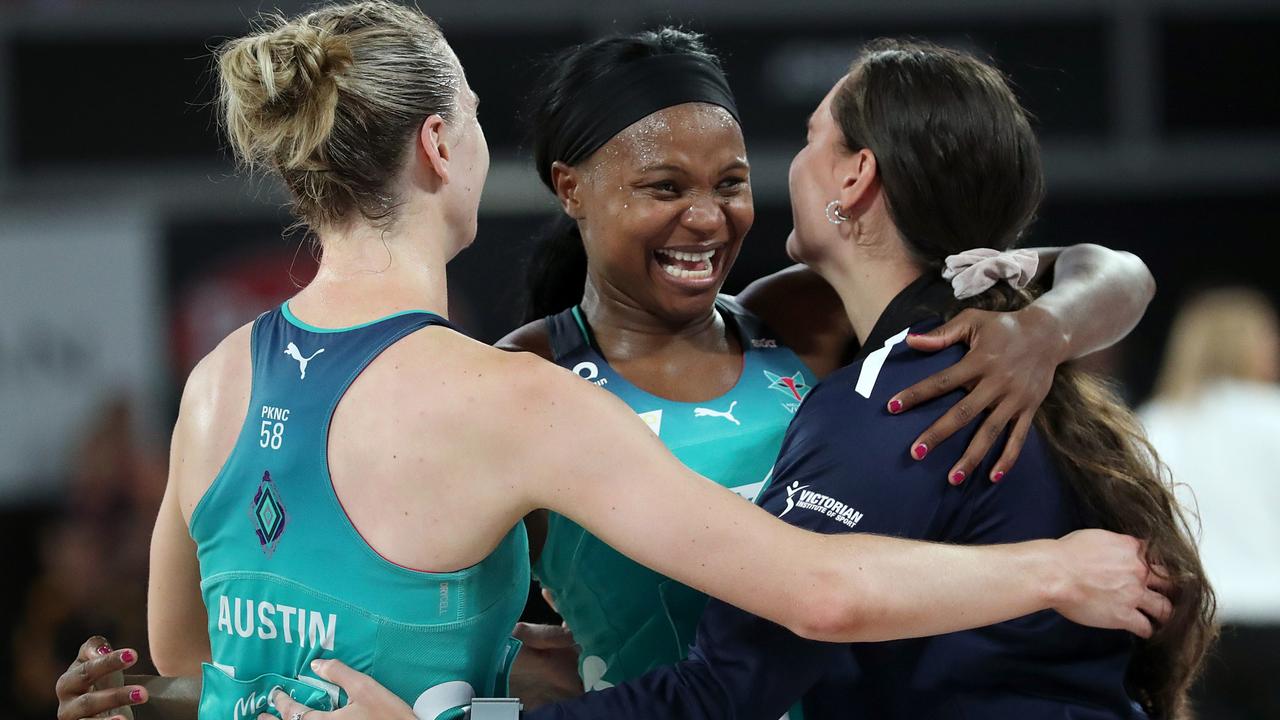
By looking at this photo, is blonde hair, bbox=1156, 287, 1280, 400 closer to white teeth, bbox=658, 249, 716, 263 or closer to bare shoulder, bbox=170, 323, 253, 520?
white teeth, bbox=658, 249, 716, 263

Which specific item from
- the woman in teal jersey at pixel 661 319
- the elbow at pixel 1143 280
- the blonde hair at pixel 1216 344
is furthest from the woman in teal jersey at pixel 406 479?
the blonde hair at pixel 1216 344

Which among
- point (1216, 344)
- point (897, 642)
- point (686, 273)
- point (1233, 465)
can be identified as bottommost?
point (1233, 465)

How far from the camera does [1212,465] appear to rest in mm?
5379

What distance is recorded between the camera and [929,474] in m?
2.07

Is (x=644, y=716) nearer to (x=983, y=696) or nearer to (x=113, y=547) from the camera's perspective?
(x=983, y=696)

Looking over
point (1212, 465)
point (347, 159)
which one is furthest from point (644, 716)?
point (1212, 465)

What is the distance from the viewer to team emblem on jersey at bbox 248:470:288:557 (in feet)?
6.38

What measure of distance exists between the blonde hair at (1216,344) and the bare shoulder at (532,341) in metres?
3.73

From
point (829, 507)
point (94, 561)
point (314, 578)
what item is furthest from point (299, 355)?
point (94, 561)

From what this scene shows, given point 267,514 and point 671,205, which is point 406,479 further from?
point 671,205

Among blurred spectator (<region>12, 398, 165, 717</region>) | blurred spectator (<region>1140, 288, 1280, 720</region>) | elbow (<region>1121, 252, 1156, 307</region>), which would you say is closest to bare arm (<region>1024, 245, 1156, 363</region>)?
elbow (<region>1121, 252, 1156, 307</region>)

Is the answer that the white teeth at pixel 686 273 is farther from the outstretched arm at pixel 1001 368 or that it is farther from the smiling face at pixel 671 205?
the outstretched arm at pixel 1001 368

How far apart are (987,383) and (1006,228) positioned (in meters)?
0.35

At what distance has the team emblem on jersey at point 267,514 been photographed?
1.94 meters
